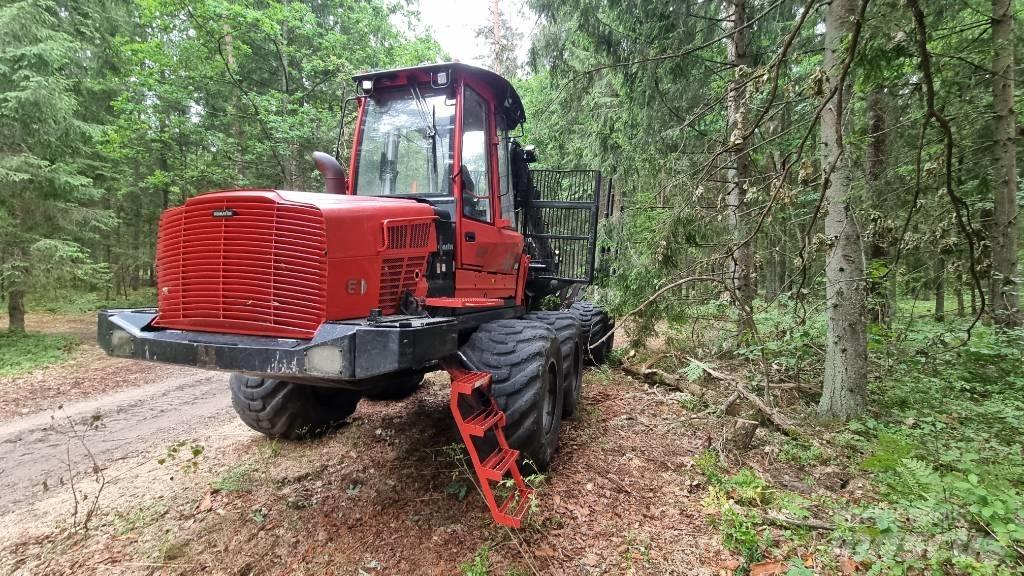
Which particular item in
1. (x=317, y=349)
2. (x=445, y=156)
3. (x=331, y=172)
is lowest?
(x=317, y=349)

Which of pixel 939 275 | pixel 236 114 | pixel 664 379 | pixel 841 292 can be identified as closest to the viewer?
pixel 939 275

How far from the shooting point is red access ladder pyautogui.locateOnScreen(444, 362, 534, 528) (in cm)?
265

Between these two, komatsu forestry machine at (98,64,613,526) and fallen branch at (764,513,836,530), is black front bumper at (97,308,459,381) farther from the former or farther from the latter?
fallen branch at (764,513,836,530)

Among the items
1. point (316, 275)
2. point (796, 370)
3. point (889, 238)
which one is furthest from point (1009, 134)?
point (316, 275)

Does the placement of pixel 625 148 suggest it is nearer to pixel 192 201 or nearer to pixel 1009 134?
pixel 1009 134

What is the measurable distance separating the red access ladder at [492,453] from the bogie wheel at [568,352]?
1.10 m

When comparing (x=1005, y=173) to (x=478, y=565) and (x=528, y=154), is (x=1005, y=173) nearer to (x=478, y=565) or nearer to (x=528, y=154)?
(x=528, y=154)

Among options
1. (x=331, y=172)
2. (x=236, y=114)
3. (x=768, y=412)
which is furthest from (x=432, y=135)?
(x=236, y=114)

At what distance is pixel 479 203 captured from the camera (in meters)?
3.88

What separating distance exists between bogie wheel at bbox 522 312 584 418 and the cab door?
23.1 inches

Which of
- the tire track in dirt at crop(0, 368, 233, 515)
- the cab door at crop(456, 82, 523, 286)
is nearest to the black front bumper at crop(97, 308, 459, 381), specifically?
the cab door at crop(456, 82, 523, 286)

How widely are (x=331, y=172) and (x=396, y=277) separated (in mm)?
1105

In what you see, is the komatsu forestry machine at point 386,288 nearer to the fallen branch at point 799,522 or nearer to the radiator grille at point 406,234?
the radiator grille at point 406,234

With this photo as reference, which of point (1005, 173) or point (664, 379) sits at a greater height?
point (1005, 173)
